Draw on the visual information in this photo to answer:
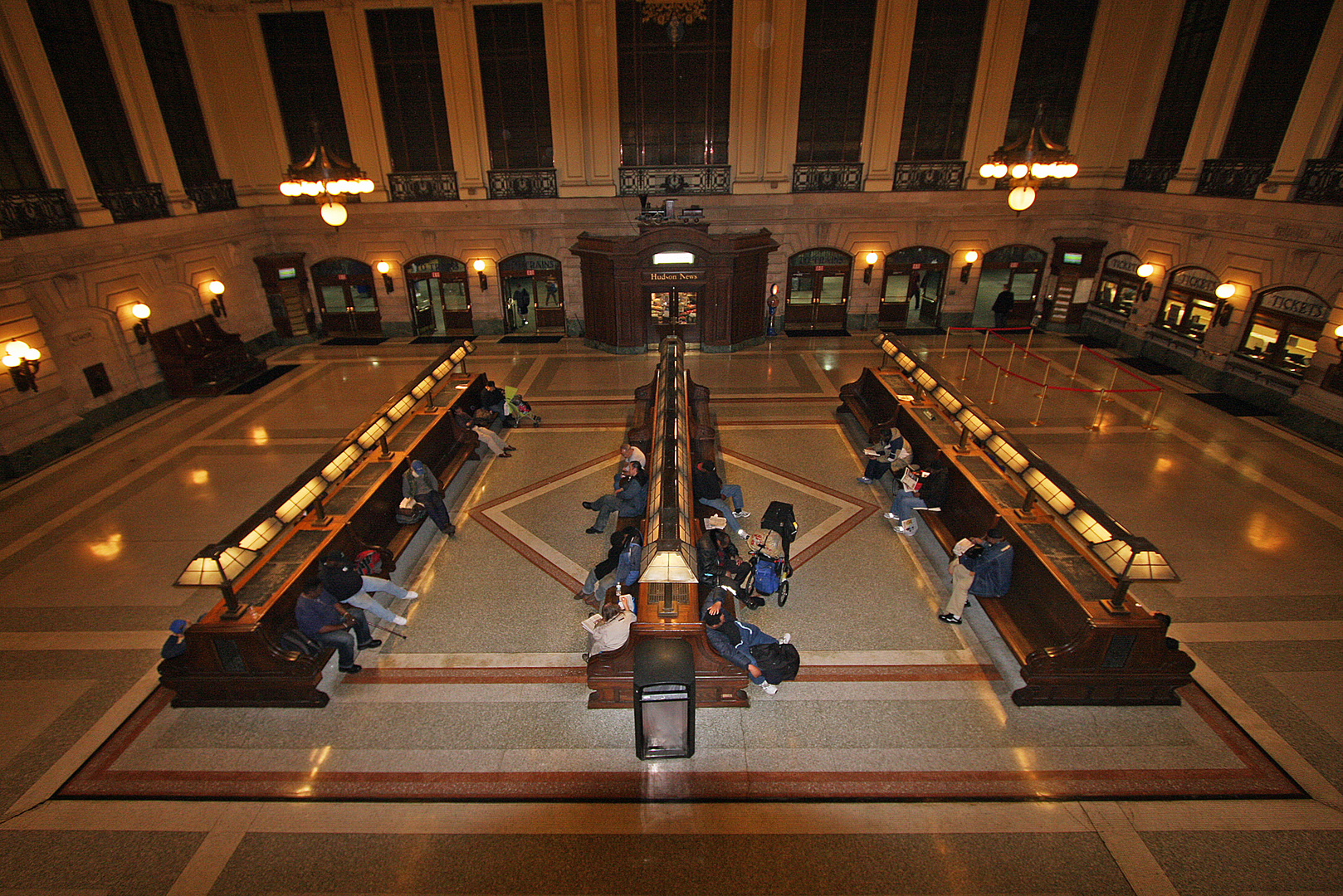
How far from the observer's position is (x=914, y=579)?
749 cm

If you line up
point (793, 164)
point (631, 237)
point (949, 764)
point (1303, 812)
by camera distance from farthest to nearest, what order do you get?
point (793, 164) → point (631, 237) → point (949, 764) → point (1303, 812)

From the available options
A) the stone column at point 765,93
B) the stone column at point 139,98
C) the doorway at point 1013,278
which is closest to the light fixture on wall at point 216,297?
the stone column at point 139,98

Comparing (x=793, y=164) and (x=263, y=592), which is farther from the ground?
(x=793, y=164)

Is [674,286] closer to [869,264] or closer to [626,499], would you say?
[869,264]

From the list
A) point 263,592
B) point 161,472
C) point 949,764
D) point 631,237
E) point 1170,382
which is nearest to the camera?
point 949,764

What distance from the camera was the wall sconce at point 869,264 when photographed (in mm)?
17312

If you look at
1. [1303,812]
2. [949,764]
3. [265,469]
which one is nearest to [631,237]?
[265,469]

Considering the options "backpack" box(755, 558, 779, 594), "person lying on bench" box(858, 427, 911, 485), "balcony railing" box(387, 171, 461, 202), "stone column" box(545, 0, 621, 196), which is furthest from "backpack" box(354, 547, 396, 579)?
"balcony railing" box(387, 171, 461, 202)

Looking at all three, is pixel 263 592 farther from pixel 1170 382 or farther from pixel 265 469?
pixel 1170 382

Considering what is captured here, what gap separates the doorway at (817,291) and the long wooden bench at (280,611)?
13349mm

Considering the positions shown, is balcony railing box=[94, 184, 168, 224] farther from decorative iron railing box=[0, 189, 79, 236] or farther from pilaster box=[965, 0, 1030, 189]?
pilaster box=[965, 0, 1030, 189]

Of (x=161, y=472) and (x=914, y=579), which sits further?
(x=161, y=472)

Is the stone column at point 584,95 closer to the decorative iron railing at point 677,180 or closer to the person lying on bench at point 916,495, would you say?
the decorative iron railing at point 677,180

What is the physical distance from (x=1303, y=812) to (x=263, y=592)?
29.2 ft
